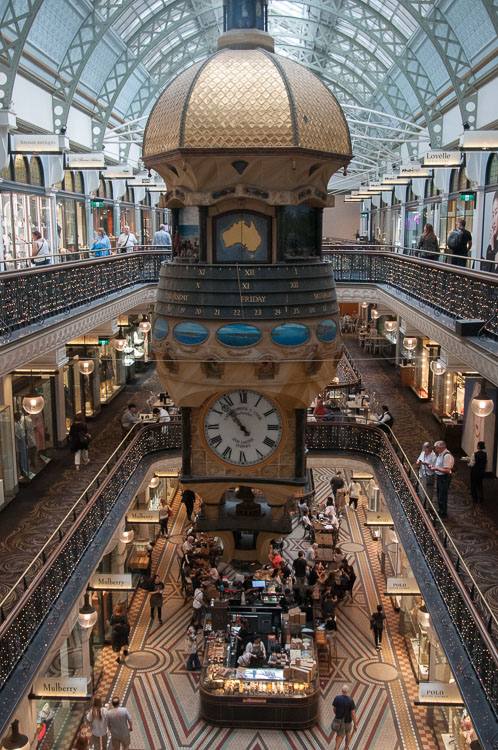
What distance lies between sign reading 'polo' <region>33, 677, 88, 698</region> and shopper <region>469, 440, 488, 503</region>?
765 centimetres

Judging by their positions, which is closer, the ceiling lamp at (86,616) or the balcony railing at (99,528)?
the balcony railing at (99,528)

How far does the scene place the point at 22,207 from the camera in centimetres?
2127

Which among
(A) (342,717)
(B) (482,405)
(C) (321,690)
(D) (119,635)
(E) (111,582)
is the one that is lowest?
(C) (321,690)

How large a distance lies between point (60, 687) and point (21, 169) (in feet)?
50.7

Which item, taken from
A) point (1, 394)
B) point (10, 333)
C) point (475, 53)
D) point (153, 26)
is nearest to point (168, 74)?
point (153, 26)

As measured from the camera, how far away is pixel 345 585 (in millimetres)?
19781

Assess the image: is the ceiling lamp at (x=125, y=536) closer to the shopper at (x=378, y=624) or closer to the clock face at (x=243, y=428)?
the shopper at (x=378, y=624)

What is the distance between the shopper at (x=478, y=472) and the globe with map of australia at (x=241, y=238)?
25.8ft

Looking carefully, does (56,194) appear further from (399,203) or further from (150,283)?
(399,203)

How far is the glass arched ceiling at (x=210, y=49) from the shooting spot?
2075 centimetres

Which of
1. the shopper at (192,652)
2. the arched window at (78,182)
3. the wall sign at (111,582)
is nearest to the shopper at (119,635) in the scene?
the shopper at (192,652)

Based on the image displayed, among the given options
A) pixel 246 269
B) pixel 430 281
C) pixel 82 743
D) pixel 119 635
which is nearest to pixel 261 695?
pixel 82 743

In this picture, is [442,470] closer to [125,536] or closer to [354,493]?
[125,536]

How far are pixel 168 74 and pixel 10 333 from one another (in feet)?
107
